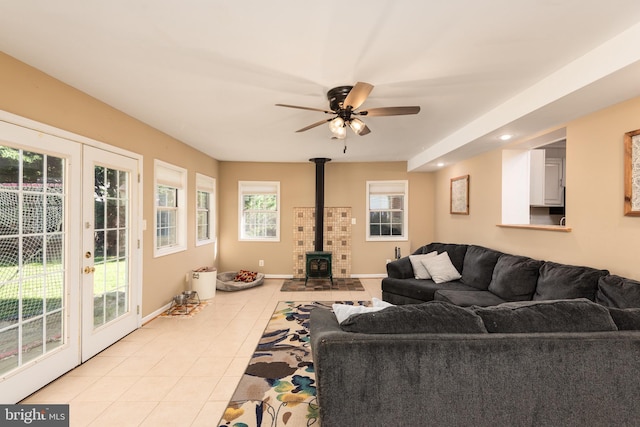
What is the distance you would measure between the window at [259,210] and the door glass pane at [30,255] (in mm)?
3972

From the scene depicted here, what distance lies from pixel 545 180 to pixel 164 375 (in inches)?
202

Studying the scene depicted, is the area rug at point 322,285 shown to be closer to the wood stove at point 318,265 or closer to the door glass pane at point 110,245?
the wood stove at point 318,265

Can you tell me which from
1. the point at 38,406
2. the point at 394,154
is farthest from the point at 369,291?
the point at 38,406

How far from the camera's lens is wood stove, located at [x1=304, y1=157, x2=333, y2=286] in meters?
5.86

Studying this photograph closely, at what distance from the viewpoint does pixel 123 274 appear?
11.0 feet

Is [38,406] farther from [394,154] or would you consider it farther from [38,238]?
[394,154]

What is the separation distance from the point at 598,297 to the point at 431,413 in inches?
72.8

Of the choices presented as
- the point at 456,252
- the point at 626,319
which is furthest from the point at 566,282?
the point at 456,252

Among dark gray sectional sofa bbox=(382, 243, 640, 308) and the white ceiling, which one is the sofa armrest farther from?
the white ceiling

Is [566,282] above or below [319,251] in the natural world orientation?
above

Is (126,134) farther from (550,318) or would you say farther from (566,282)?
(566,282)

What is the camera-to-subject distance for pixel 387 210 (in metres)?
6.53

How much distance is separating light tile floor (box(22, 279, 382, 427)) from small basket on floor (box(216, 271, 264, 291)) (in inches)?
49.2

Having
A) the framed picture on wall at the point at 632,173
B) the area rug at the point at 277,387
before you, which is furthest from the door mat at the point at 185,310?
the framed picture on wall at the point at 632,173
